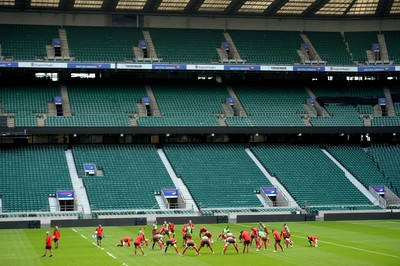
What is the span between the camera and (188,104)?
7556 centimetres

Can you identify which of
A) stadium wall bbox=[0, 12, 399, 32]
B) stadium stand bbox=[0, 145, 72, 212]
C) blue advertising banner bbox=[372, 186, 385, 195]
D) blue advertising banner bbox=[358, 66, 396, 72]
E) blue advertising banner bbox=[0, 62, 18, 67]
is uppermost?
stadium wall bbox=[0, 12, 399, 32]

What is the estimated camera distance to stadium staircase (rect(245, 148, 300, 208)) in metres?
64.7

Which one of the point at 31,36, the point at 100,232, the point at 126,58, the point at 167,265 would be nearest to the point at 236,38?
the point at 126,58

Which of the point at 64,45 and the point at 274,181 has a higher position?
the point at 64,45

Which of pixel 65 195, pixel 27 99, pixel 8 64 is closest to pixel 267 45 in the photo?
pixel 27 99

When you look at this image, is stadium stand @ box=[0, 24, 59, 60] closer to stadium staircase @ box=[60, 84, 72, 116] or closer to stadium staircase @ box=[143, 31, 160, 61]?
stadium staircase @ box=[60, 84, 72, 116]

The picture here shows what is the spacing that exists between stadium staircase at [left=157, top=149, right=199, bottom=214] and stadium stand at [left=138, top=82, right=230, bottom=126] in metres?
3.45

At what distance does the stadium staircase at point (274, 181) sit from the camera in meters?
64.7

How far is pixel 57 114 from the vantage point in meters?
71.1

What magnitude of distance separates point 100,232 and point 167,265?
356 inches

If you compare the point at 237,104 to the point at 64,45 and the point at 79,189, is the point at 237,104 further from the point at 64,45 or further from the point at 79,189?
the point at 79,189

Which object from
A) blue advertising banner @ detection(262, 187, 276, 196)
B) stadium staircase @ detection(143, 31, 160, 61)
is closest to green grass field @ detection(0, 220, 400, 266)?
blue advertising banner @ detection(262, 187, 276, 196)

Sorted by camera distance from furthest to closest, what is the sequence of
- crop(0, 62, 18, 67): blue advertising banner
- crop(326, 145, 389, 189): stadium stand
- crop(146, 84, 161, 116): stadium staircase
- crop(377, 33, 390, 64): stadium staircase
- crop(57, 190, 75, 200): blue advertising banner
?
crop(377, 33, 390, 64): stadium staircase → crop(146, 84, 161, 116): stadium staircase → crop(326, 145, 389, 189): stadium stand → crop(0, 62, 18, 67): blue advertising banner → crop(57, 190, 75, 200): blue advertising banner

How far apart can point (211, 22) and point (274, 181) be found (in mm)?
22464
